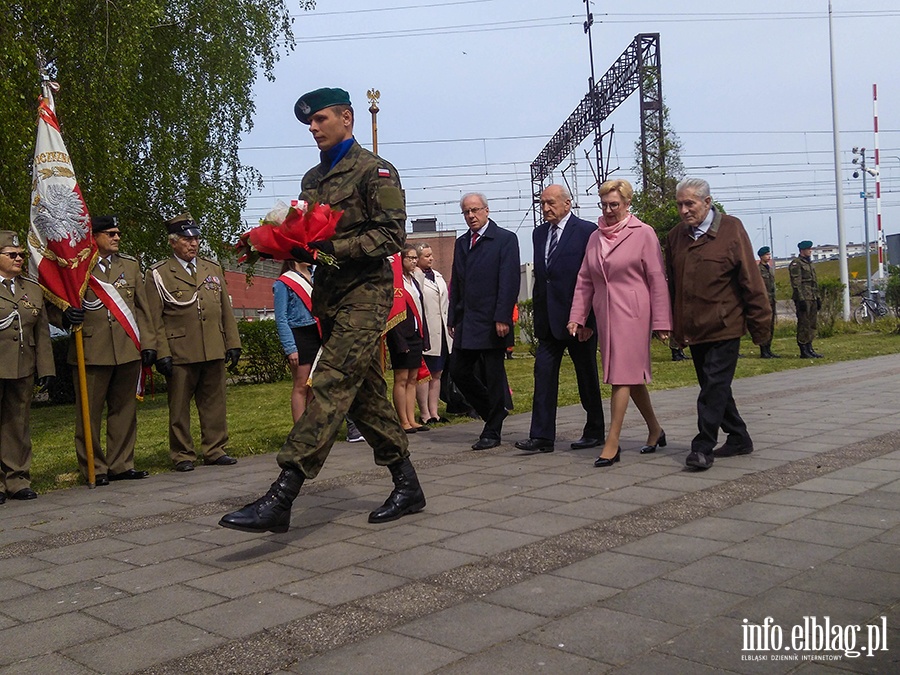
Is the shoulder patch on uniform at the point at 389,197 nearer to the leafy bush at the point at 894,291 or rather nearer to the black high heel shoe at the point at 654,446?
the black high heel shoe at the point at 654,446

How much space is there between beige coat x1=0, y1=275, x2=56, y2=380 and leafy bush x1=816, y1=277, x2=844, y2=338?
68.1 ft

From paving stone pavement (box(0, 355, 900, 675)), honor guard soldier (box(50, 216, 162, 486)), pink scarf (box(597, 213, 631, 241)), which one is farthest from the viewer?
honor guard soldier (box(50, 216, 162, 486))

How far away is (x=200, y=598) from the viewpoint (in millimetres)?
4043

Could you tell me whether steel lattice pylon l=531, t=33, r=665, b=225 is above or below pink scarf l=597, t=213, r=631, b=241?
above

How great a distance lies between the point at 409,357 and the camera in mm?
9188

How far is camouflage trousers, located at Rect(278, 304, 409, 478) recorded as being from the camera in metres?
4.80

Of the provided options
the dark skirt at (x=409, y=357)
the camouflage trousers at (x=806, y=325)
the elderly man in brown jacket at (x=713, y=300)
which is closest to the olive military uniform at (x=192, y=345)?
the dark skirt at (x=409, y=357)

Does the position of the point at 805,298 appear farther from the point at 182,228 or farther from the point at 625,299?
the point at 182,228

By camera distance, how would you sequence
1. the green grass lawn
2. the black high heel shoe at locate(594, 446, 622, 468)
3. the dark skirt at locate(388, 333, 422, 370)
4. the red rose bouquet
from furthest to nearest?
the dark skirt at locate(388, 333, 422, 370) < the green grass lawn < the black high heel shoe at locate(594, 446, 622, 468) < the red rose bouquet

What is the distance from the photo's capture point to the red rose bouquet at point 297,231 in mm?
4777

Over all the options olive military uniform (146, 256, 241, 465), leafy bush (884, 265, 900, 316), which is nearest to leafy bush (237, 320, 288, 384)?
olive military uniform (146, 256, 241, 465)

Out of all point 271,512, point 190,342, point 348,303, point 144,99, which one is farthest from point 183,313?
point 144,99

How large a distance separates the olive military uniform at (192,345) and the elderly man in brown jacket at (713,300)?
3.76 meters

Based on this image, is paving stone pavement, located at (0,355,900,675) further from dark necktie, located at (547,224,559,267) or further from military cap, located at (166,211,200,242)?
military cap, located at (166,211,200,242)
